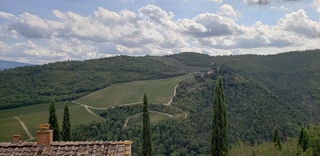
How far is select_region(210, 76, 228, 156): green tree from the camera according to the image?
2652 centimetres

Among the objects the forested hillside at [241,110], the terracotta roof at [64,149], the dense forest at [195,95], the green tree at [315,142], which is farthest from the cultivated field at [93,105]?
the terracotta roof at [64,149]

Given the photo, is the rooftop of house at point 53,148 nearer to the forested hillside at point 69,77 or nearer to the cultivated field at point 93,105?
the cultivated field at point 93,105

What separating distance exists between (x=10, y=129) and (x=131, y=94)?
3333 cm

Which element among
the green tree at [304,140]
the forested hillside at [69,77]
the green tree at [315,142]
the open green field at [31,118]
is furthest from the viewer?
the forested hillside at [69,77]

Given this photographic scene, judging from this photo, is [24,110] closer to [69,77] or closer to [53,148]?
[69,77]

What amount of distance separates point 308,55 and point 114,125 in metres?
94.0

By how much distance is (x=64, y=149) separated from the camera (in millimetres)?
9406

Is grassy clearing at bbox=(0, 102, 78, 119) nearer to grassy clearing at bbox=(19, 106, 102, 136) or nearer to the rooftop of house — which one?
grassy clearing at bbox=(19, 106, 102, 136)

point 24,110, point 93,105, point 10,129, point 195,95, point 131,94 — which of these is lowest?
point 10,129

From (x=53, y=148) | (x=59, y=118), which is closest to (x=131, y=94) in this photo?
(x=59, y=118)

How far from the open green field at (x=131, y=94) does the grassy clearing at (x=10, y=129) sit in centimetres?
1941

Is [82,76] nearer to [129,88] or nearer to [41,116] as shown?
[129,88]

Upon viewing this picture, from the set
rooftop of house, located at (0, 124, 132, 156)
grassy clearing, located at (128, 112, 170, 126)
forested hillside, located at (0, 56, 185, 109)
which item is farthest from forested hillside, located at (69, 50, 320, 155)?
rooftop of house, located at (0, 124, 132, 156)

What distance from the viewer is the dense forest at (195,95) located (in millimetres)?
57781
